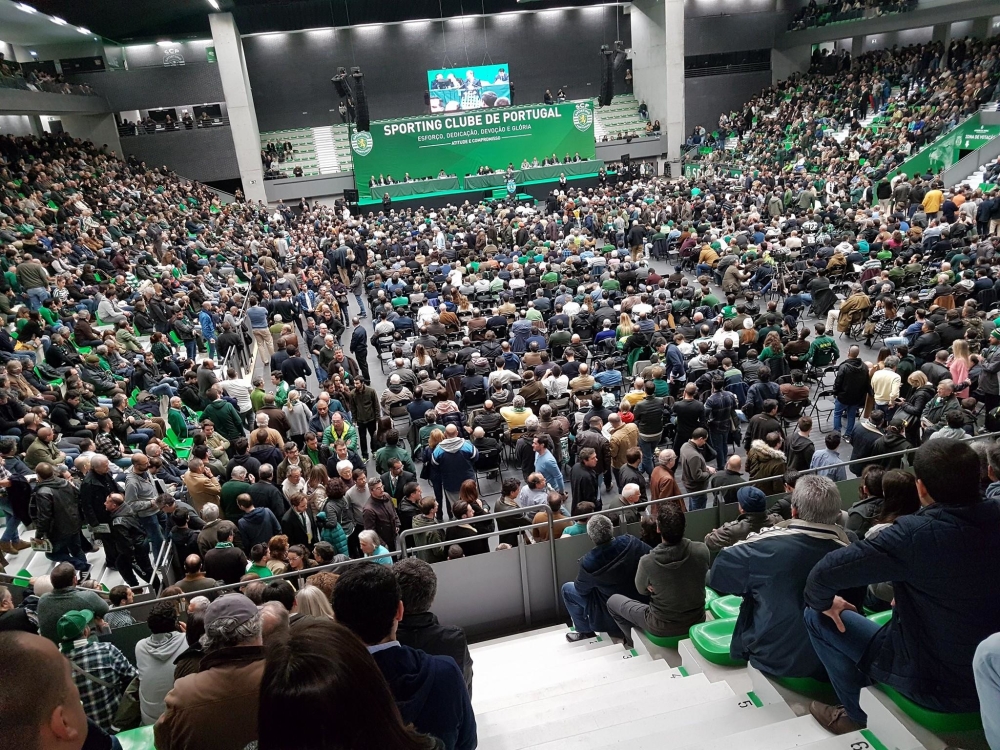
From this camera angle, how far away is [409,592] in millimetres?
2900

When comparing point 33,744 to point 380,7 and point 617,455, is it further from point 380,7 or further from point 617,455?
point 380,7

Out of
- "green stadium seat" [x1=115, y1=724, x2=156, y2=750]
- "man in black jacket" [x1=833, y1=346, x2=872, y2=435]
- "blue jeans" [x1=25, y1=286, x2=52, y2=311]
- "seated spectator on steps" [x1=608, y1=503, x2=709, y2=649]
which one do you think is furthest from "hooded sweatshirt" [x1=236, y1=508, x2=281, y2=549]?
"blue jeans" [x1=25, y1=286, x2=52, y2=311]

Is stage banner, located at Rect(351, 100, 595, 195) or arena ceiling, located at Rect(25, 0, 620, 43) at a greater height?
arena ceiling, located at Rect(25, 0, 620, 43)

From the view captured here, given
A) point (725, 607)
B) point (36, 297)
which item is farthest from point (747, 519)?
point (36, 297)

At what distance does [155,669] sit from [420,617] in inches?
77.0

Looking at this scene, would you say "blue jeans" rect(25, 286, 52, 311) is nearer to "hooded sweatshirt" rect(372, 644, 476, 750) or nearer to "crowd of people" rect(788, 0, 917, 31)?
"hooded sweatshirt" rect(372, 644, 476, 750)

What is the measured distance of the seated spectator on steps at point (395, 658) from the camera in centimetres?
221

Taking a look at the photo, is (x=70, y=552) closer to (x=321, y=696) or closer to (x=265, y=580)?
(x=265, y=580)

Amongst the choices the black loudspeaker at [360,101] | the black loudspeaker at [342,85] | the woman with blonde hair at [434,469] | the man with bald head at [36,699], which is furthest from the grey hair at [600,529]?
the black loudspeaker at [342,85]

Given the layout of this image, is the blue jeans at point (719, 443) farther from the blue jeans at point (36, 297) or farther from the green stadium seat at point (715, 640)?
the blue jeans at point (36, 297)

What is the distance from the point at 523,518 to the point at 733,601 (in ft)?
7.32

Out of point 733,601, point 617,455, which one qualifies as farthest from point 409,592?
point 617,455

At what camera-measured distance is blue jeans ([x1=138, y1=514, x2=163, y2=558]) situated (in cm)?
672

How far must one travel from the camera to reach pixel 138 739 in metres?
3.79
